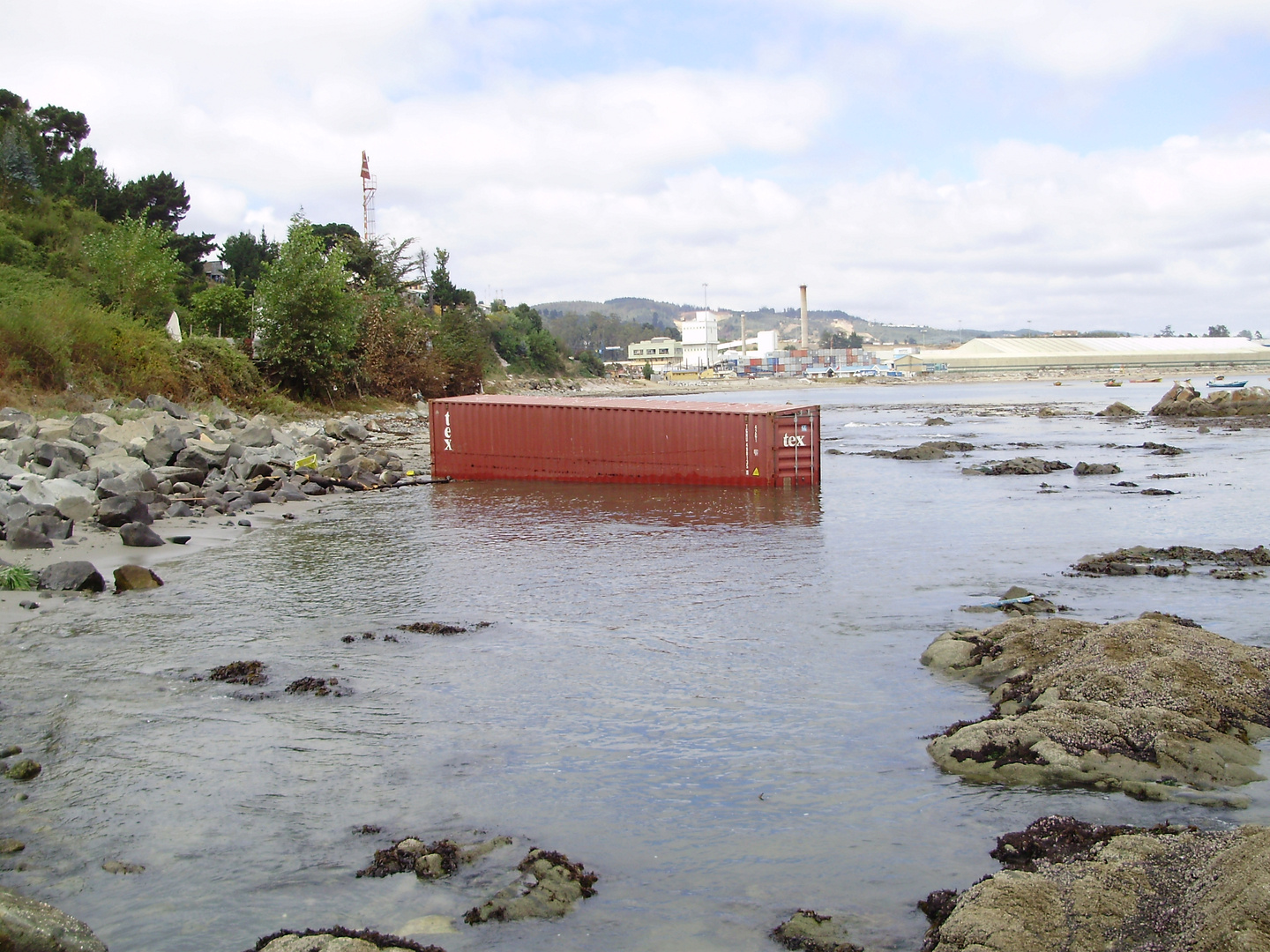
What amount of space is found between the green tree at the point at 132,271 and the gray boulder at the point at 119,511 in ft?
81.8

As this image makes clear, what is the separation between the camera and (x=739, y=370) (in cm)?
18050

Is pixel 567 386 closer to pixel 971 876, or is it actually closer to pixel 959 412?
pixel 959 412

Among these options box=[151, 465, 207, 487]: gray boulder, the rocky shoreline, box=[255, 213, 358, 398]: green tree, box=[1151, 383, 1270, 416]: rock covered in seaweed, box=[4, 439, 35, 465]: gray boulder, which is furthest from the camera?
box=[1151, 383, 1270, 416]: rock covered in seaweed

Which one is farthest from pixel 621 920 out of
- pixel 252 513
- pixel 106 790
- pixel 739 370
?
pixel 739 370

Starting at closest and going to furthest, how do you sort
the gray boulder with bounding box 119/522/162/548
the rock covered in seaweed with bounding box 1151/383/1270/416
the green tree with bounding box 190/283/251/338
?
1. the gray boulder with bounding box 119/522/162/548
2. the green tree with bounding box 190/283/251/338
3. the rock covered in seaweed with bounding box 1151/383/1270/416

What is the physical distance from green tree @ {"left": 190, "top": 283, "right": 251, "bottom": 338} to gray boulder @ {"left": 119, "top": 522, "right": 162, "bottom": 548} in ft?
102

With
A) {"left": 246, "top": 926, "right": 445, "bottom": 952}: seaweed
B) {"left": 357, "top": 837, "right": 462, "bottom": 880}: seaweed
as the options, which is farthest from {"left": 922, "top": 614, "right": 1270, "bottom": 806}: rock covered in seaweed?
{"left": 246, "top": 926, "right": 445, "bottom": 952}: seaweed

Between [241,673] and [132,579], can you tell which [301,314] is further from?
[241,673]

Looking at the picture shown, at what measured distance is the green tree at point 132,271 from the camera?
38.3m

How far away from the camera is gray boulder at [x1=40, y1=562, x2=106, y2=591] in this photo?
38.4 ft

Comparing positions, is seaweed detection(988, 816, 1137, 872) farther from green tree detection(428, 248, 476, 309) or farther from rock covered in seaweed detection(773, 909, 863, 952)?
green tree detection(428, 248, 476, 309)

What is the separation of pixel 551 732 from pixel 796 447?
1653 cm

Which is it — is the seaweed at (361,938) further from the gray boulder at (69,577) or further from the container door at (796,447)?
the container door at (796,447)

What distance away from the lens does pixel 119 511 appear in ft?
50.4
